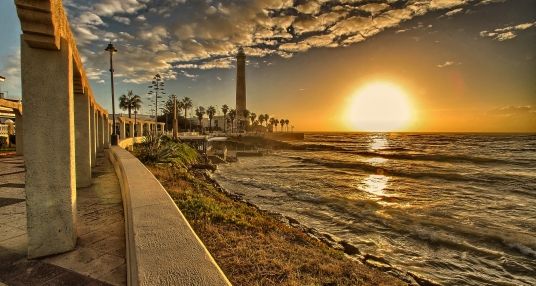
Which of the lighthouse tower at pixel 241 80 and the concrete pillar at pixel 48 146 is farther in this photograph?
the lighthouse tower at pixel 241 80

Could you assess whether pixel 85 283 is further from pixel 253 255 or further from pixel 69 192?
pixel 253 255

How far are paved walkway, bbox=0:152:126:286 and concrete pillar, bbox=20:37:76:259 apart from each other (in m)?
0.25

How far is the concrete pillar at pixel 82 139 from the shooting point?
593 centimetres

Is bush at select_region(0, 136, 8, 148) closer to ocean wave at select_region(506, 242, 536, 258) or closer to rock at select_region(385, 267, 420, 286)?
rock at select_region(385, 267, 420, 286)

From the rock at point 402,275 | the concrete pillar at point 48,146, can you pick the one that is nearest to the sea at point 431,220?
the rock at point 402,275

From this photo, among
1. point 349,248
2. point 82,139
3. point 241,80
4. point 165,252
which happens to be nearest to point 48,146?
point 165,252

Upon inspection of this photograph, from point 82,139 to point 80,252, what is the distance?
12.5 ft

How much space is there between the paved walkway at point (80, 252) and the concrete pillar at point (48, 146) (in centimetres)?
25

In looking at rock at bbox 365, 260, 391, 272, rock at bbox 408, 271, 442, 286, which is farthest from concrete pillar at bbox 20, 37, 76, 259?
rock at bbox 408, 271, 442, 286

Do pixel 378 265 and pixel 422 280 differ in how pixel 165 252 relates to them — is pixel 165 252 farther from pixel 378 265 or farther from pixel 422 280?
pixel 422 280

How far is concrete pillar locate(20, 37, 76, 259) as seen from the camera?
9.31ft

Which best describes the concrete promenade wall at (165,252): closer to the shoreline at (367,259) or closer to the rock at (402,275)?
the shoreline at (367,259)

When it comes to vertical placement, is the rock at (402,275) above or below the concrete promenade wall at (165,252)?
below

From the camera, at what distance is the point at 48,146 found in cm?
293
